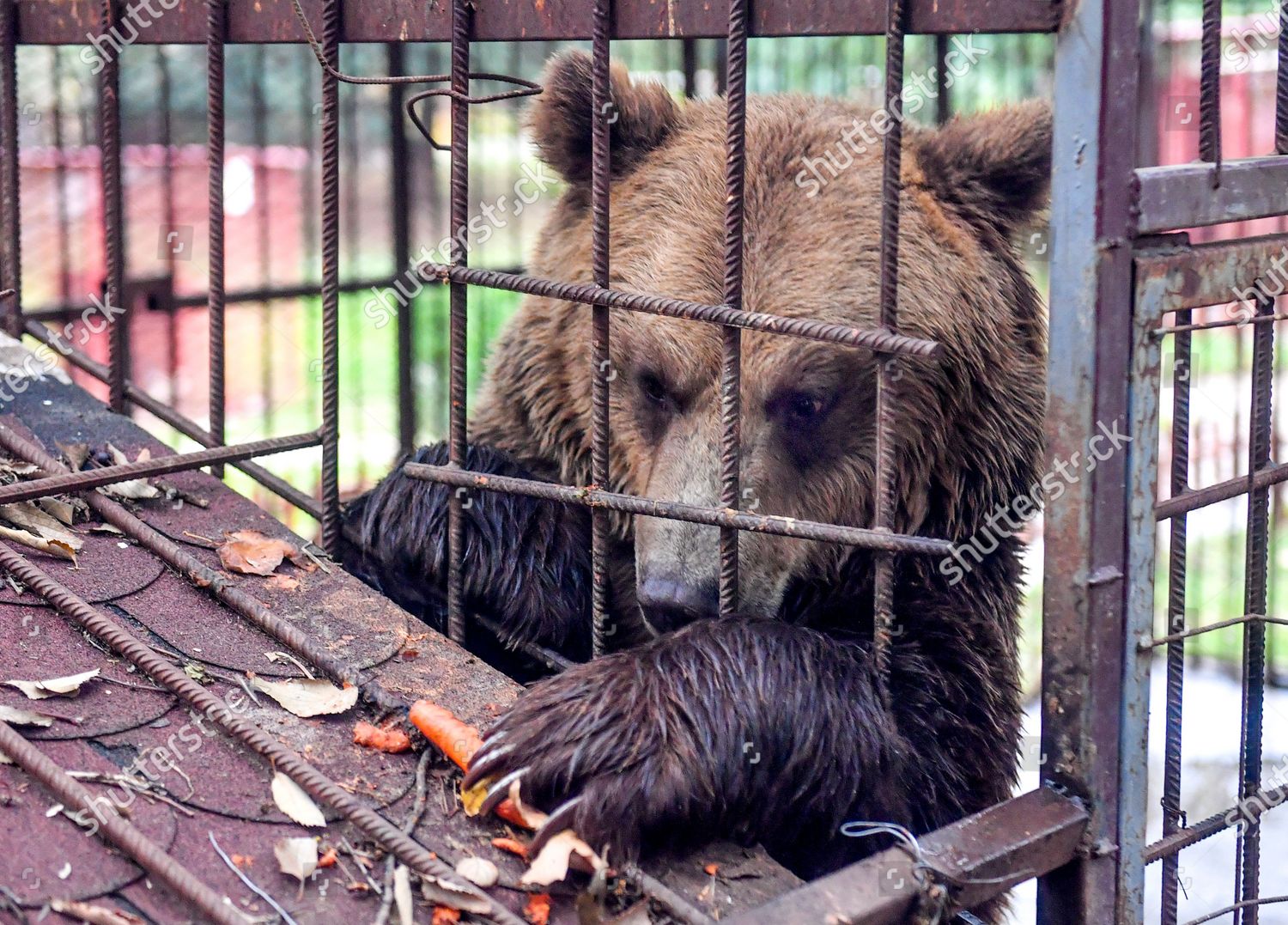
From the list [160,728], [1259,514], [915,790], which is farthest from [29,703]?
[1259,514]

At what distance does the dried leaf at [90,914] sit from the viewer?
192 centimetres

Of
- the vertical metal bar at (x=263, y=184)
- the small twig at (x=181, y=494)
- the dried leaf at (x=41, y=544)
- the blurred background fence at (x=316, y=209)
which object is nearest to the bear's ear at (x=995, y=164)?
the small twig at (x=181, y=494)

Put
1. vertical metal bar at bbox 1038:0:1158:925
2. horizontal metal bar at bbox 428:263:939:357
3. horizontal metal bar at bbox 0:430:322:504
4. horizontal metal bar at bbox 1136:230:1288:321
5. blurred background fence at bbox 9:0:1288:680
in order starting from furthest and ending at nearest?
blurred background fence at bbox 9:0:1288:680 < horizontal metal bar at bbox 0:430:322:504 < horizontal metal bar at bbox 428:263:939:357 < horizontal metal bar at bbox 1136:230:1288:321 < vertical metal bar at bbox 1038:0:1158:925

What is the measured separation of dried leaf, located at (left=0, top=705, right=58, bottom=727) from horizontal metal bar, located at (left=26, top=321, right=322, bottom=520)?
1.12 m

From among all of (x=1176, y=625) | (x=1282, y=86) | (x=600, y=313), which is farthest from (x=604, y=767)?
(x=1282, y=86)

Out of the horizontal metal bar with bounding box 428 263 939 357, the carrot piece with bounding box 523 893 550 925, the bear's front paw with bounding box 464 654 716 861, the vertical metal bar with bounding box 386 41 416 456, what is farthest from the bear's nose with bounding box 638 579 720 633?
the vertical metal bar with bounding box 386 41 416 456

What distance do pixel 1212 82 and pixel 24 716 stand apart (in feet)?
7.58

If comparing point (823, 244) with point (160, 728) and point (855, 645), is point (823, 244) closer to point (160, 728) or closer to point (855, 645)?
point (855, 645)

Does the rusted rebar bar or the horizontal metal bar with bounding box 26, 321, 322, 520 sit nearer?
the rusted rebar bar

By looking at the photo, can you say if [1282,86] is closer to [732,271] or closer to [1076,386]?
[1076,386]

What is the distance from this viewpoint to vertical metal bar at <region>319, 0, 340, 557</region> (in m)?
3.05

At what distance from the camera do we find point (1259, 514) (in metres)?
2.74

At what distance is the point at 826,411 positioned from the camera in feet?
10.5

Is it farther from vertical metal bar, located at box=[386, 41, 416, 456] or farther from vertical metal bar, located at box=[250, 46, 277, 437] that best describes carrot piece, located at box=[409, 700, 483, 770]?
vertical metal bar, located at box=[250, 46, 277, 437]
